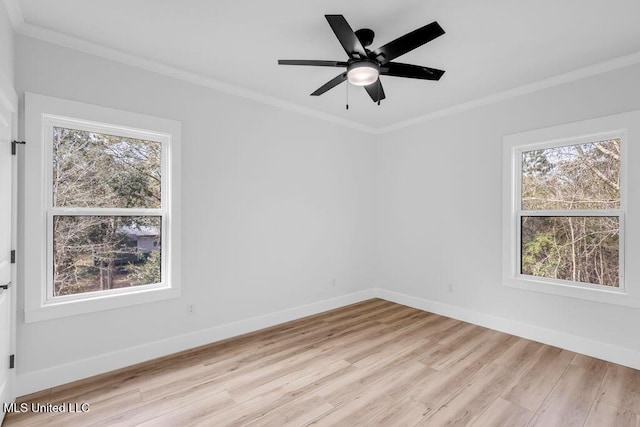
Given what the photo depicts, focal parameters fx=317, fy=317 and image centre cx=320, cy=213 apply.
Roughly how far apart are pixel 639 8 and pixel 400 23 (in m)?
1.58

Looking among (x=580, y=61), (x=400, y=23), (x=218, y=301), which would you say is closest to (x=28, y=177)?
(x=218, y=301)

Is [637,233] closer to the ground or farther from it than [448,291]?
farther from it

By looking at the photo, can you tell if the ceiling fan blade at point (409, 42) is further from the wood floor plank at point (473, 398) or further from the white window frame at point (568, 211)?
the wood floor plank at point (473, 398)

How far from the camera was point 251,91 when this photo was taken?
3.56m

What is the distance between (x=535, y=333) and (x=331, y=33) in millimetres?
3584

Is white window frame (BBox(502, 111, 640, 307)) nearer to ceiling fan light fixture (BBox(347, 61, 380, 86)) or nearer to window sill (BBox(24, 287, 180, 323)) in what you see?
ceiling fan light fixture (BBox(347, 61, 380, 86))

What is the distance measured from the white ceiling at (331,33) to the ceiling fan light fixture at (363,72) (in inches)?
12.4

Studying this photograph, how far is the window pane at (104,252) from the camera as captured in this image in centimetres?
260

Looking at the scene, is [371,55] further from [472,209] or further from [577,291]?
[577,291]

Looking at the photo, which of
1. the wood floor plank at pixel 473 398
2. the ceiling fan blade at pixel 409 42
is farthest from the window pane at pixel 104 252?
the wood floor plank at pixel 473 398

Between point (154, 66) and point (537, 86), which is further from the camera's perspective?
point (537, 86)

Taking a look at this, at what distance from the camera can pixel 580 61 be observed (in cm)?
288

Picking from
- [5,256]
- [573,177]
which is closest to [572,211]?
[573,177]

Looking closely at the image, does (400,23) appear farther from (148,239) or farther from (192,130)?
(148,239)
